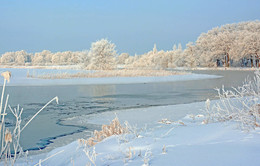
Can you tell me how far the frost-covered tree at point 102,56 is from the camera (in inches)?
1497

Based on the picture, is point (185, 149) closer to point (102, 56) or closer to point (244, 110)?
point (244, 110)

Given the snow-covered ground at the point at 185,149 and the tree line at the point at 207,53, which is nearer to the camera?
the snow-covered ground at the point at 185,149

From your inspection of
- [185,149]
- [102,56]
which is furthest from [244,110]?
[102,56]

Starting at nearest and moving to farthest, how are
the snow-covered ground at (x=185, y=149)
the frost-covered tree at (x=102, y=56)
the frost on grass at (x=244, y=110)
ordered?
the snow-covered ground at (x=185, y=149)
the frost on grass at (x=244, y=110)
the frost-covered tree at (x=102, y=56)

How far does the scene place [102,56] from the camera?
1510 inches

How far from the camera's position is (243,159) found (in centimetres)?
227

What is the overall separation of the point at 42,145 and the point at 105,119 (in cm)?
253

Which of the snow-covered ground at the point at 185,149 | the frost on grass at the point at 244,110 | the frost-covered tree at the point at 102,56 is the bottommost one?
the snow-covered ground at the point at 185,149

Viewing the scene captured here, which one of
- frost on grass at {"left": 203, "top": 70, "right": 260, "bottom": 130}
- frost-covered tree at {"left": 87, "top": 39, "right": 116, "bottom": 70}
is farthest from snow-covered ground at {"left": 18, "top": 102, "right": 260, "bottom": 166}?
frost-covered tree at {"left": 87, "top": 39, "right": 116, "bottom": 70}

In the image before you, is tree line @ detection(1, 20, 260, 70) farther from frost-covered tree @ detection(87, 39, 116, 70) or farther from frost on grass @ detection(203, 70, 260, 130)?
frost on grass @ detection(203, 70, 260, 130)

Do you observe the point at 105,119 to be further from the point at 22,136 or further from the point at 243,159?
the point at 243,159

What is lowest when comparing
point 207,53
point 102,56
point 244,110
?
point 244,110

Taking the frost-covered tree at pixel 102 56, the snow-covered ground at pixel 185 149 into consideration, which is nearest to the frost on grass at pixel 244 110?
the snow-covered ground at pixel 185 149

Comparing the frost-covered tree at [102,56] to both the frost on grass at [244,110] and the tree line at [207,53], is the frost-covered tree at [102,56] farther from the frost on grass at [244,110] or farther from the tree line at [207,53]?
the frost on grass at [244,110]
